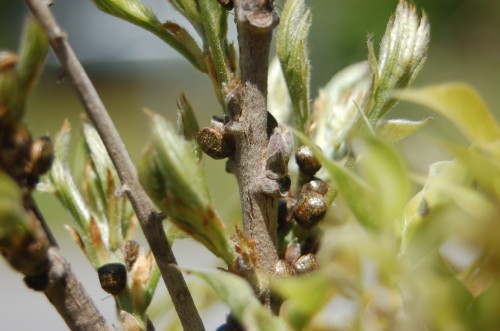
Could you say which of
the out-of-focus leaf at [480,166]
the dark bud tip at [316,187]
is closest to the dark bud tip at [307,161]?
the dark bud tip at [316,187]

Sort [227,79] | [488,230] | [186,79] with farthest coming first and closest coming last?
[186,79] < [227,79] < [488,230]

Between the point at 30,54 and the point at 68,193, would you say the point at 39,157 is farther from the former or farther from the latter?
the point at 68,193

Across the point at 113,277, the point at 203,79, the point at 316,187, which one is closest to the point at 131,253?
the point at 113,277

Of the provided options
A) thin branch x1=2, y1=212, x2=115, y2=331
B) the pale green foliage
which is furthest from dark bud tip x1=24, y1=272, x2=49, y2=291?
the pale green foliage

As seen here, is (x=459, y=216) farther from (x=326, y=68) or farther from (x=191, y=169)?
(x=326, y=68)

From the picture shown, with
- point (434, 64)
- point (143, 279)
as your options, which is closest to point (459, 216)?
point (143, 279)

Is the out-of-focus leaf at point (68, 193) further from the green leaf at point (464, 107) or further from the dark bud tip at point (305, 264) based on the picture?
the green leaf at point (464, 107)
